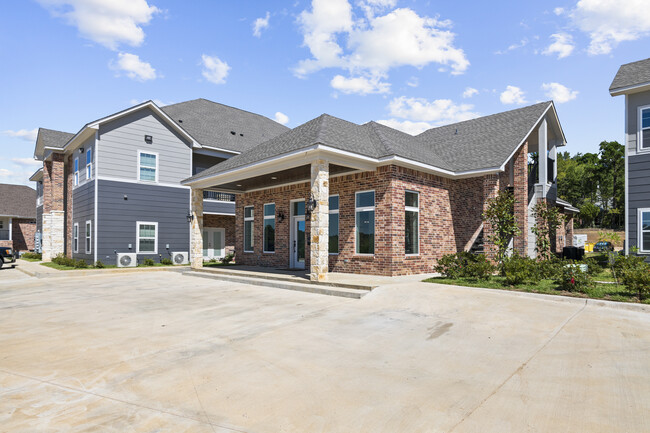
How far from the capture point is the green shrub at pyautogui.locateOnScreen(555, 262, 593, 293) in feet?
29.3

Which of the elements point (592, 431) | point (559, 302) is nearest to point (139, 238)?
point (559, 302)

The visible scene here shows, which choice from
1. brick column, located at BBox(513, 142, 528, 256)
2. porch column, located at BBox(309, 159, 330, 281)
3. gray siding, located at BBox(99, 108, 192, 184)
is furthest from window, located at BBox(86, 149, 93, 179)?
brick column, located at BBox(513, 142, 528, 256)

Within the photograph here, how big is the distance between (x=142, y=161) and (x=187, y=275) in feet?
24.9

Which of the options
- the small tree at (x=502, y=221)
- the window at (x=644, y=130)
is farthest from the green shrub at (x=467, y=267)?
the window at (x=644, y=130)

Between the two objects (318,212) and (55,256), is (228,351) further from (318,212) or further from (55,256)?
(55,256)

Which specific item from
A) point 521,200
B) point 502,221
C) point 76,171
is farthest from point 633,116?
point 76,171

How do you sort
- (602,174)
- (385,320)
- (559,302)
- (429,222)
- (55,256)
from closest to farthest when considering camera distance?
(385,320)
(559,302)
(429,222)
(55,256)
(602,174)

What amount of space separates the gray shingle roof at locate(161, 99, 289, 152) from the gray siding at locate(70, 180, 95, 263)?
6.01 m

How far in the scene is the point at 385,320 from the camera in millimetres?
7152

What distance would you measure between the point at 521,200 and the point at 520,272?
6.16 metres

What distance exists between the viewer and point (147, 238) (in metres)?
19.8

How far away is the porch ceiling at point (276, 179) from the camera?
44.0 ft

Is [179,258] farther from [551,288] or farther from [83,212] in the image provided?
→ [551,288]

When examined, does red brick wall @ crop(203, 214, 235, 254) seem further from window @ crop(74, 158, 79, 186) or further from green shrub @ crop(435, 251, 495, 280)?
green shrub @ crop(435, 251, 495, 280)
